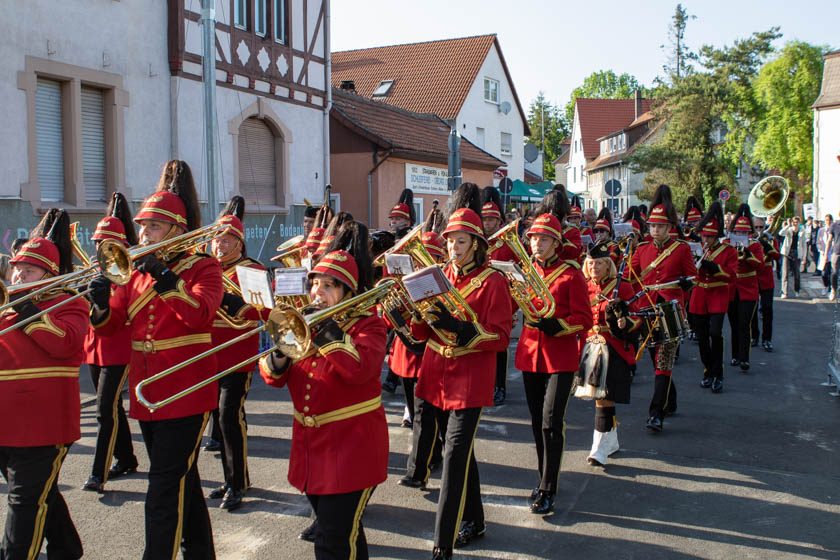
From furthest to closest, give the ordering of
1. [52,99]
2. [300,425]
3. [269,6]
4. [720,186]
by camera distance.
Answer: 1. [720,186]
2. [269,6]
3. [52,99]
4. [300,425]

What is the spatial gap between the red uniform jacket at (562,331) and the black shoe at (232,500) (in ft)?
7.02

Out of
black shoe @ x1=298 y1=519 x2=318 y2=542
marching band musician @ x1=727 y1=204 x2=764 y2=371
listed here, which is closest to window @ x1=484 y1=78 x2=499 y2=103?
marching band musician @ x1=727 y1=204 x2=764 y2=371

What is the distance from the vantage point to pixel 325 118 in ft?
65.7

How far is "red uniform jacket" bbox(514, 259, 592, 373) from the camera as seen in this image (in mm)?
5762

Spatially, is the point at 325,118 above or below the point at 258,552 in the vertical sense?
above

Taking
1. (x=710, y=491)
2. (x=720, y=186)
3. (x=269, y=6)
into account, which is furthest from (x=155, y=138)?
(x=720, y=186)

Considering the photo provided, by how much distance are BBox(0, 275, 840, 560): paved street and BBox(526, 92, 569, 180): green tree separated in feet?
Answer: 272

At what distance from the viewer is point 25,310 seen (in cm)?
429

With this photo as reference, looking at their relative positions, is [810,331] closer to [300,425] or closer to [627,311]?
[627,311]

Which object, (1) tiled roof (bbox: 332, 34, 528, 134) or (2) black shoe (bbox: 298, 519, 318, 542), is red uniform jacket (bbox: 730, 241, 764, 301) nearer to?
(2) black shoe (bbox: 298, 519, 318, 542)

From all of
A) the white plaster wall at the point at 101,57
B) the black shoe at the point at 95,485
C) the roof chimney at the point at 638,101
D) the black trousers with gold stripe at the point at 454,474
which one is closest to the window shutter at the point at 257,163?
the white plaster wall at the point at 101,57

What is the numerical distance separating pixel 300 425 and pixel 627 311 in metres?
3.54

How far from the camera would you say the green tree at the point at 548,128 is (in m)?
92.9

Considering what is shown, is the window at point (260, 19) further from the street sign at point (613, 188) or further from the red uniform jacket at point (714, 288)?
the red uniform jacket at point (714, 288)
